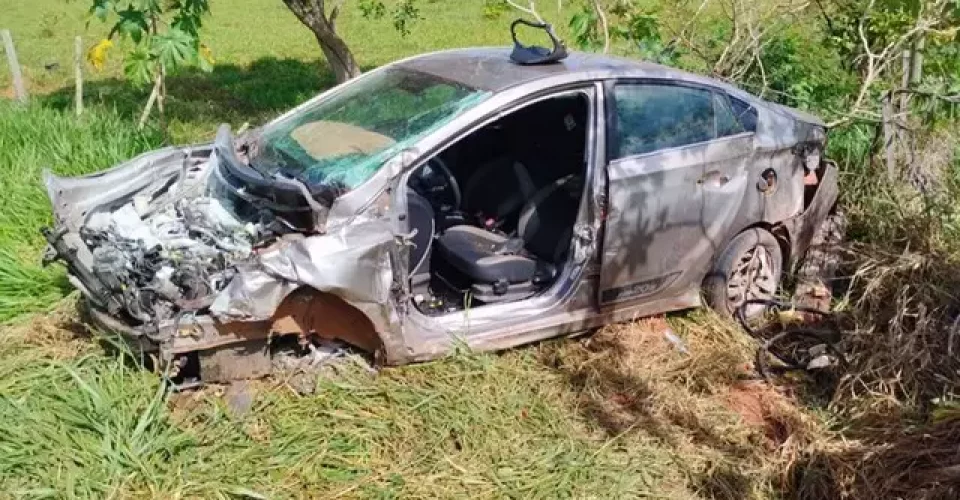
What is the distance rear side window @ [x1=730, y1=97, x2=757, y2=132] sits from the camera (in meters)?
5.16

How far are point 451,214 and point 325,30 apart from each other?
4245 millimetres

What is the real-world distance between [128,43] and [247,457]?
421 cm

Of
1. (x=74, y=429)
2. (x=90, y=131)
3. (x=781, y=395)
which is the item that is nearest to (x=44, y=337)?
(x=74, y=429)

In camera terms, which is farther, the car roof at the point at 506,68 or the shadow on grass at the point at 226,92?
the shadow on grass at the point at 226,92

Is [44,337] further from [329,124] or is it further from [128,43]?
[128,43]

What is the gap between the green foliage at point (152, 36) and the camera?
610 centimetres

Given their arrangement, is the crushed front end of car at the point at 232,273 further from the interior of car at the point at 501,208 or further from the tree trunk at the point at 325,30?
the tree trunk at the point at 325,30

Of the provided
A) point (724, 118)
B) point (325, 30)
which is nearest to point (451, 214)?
point (724, 118)

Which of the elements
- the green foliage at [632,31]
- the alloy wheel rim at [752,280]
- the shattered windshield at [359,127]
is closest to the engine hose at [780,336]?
the alloy wheel rim at [752,280]

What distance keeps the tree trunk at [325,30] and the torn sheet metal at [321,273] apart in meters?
5.30

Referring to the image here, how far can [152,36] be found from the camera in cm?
630

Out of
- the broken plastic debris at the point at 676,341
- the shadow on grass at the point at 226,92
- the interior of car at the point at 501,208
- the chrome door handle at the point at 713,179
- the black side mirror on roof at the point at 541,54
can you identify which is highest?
the black side mirror on roof at the point at 541,54

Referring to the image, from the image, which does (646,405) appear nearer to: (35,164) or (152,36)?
(152,36)

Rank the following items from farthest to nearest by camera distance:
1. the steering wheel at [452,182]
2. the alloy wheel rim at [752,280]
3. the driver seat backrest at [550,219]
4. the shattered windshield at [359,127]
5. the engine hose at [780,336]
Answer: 1. the steering wheel at [452,182]
2. the alloy wheel rim at [752,280]
3. the driver seat backrest at [550,219]
4. the engine hose at [780,336]
5. the shattered windshield at [359,127]
